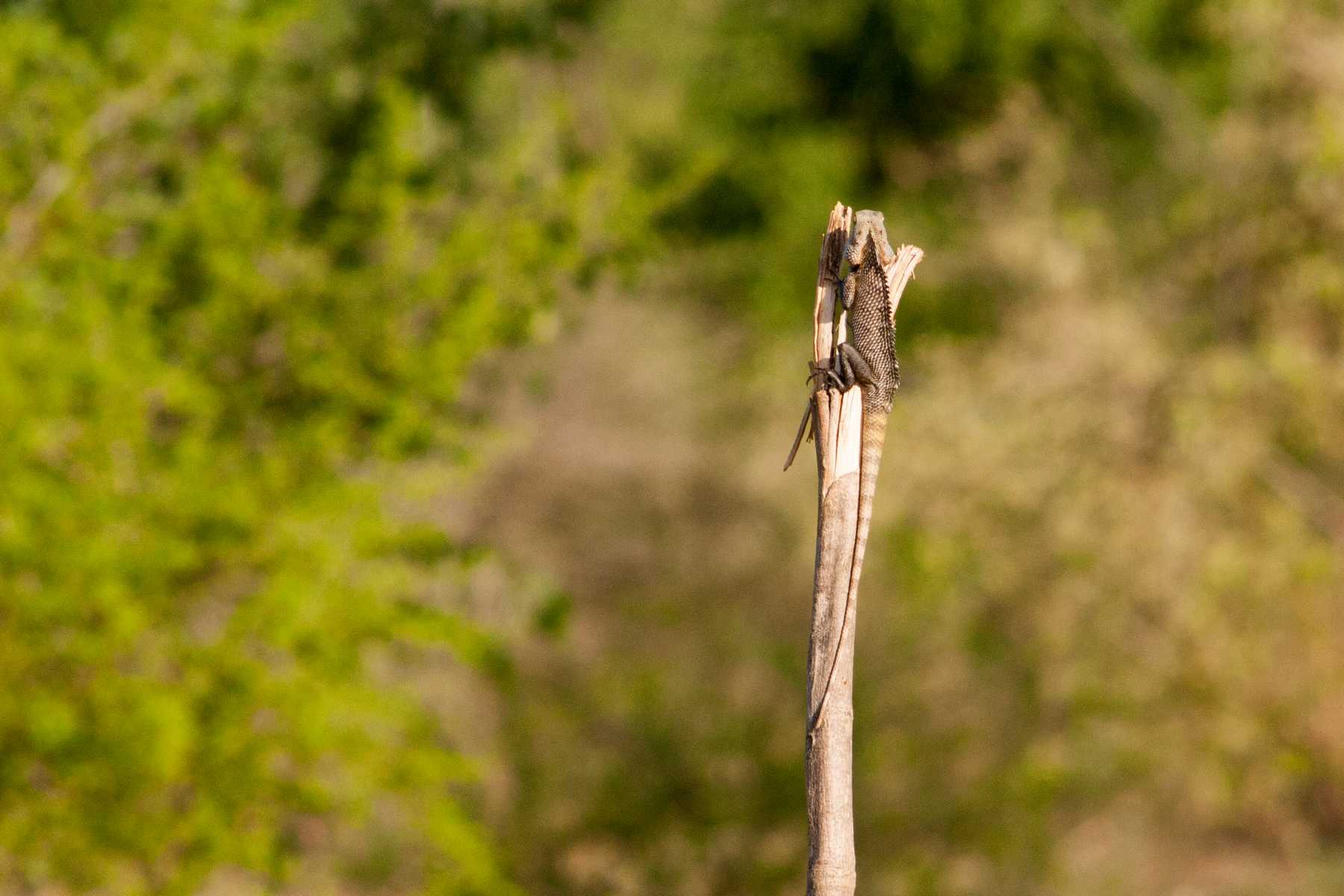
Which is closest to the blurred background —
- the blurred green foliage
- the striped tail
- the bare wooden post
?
the blurred green foliage

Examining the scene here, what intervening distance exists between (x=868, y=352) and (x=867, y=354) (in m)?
0.02

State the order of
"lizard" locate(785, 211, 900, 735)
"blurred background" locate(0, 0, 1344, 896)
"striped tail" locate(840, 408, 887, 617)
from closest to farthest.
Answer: "striped tail" locate(840, 408, 887, 617) < "lizard" locate(785, 211, 900, 735) < "blurred background" locate(0, 0, 1344, 896)

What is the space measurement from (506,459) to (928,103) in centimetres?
733

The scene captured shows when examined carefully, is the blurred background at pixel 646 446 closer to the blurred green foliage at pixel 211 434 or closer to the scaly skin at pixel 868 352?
the blurred green foliage at pixel 211 434

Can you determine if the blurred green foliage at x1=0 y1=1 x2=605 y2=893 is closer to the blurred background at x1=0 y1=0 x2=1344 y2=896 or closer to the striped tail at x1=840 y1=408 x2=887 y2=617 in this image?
the blurred background at x1=0 y1=0 x2=1344 y2=896

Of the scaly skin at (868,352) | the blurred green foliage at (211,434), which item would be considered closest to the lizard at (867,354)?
the scaly skin at (868,352)

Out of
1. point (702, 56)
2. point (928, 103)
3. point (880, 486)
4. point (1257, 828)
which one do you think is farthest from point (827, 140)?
point (1257, 828)

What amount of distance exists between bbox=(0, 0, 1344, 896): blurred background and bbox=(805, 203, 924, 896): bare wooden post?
3634mm

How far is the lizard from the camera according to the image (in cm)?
226

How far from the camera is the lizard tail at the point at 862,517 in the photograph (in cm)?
201

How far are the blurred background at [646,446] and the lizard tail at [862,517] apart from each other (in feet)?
11.6

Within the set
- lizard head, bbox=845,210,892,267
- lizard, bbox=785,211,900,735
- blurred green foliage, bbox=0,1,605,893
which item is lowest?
lizard, bbox=785,211,900,735

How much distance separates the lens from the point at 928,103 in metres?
10.2

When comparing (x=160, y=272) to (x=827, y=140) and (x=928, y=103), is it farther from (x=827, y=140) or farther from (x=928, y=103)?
(x=928, y=103)
